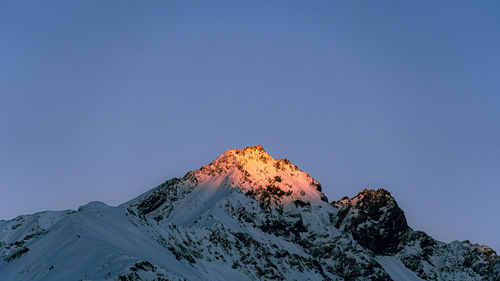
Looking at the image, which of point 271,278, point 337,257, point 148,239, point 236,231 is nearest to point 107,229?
point 148,239

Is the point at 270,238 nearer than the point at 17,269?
No

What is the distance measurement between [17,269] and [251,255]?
236ft

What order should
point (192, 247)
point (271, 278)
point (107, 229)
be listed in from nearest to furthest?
point (107, 229), point (192, 247), point (271, 278)

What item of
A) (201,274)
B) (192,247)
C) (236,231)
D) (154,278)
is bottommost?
(154,278)

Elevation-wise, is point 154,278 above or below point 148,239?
below

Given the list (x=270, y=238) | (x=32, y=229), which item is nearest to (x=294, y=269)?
(x=270, y=238)

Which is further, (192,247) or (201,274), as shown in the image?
(192,247)

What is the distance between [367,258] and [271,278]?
6434 cm

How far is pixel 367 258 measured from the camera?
199 meters

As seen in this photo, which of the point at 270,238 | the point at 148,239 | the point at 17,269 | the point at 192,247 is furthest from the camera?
the point at 270,238

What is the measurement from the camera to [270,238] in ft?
582

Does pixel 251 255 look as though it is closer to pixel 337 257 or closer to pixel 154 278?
pixel 337 257

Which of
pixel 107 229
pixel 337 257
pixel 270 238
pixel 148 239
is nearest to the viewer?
pixel 107 229

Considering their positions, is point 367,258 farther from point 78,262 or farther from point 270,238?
point 78,262
